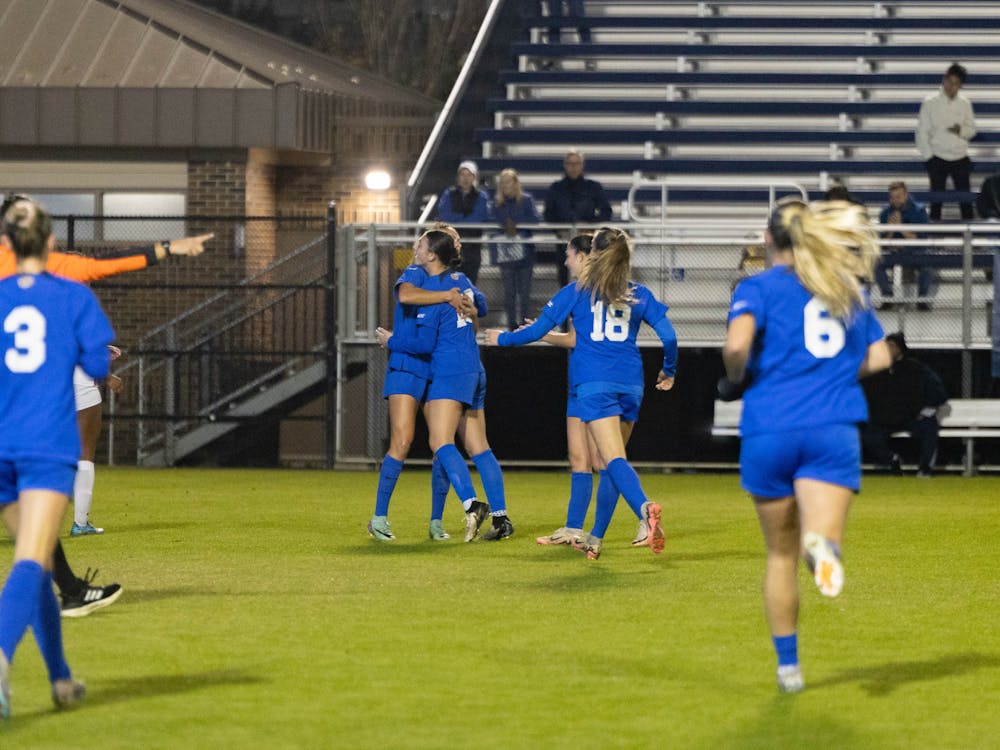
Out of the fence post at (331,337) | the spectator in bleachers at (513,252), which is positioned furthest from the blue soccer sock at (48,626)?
the fence post at (331,337)

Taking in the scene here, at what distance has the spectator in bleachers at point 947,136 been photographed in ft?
74.5

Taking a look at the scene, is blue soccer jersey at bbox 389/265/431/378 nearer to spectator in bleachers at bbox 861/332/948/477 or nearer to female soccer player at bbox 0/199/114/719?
female soccer player at bbox 0/199/114/719

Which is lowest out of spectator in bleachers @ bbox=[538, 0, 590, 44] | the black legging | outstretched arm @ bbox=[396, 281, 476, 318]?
outstretched arm @ bbox=[396, 281, 476, 318]

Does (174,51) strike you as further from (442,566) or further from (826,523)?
(826,523)

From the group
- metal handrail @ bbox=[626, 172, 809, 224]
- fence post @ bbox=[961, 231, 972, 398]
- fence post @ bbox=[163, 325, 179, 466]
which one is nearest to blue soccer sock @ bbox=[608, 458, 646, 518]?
fence post @ bbox=[961, 231, 972, 398]

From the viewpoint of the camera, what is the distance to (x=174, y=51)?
26.8 metres

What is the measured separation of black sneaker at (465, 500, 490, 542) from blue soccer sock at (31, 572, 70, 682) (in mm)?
5911

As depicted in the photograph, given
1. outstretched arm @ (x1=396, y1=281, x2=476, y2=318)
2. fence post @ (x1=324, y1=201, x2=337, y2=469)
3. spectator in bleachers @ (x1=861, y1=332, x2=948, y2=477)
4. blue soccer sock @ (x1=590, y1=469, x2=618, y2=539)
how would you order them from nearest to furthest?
blue soccer sock @ (x1=590, y1=469, x2=618, y2=539), outstretched arm @ (x1=396, y1=281, x2=476, y2=318), spectator in bleachers @ (x1=861, y1=332, x2=948, y2=477), fence post @ (x1=324, y1=201, x2=337, y2=469)

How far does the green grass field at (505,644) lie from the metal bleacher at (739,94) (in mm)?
10971

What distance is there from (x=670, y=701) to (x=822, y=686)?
68cm

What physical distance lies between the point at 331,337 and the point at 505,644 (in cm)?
1342

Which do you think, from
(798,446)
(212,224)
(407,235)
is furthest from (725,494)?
(798,446)

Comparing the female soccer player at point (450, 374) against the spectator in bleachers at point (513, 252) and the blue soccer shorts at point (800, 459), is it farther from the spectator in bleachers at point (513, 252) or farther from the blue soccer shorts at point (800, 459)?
the spectator in bleachers at point (513, 252)

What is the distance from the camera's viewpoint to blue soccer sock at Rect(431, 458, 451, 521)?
42.1 ft
